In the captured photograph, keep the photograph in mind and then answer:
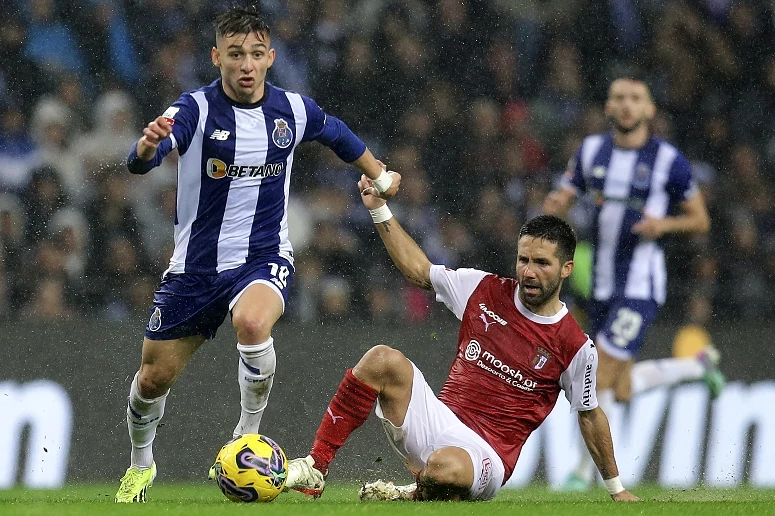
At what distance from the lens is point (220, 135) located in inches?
240

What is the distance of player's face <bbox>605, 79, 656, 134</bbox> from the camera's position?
28.5ft

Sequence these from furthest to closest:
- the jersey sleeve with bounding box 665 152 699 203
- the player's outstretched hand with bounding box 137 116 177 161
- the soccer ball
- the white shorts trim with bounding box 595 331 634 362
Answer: the jersey sleeve with bounding box 665 152 699 203 < the white shorts trim with bounding box 595 331 634 362 < the player's outstretched hand with bounding box 137 116 177 161 < the soccer ball

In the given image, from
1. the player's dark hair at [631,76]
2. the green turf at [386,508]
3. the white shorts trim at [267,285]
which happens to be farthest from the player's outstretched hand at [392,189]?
the player's dark hair at [631,76]

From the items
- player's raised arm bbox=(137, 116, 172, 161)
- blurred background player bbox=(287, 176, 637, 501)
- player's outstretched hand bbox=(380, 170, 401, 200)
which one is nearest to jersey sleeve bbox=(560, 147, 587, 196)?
player's outstretched hand bbox=(380, 170, 401, 200)

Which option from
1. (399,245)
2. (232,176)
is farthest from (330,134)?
(399,245)

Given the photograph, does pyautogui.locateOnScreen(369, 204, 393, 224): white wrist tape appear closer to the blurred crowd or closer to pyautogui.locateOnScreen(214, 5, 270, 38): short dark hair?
pyautogui.locateOnScreen(214, 5, 270, 38): short dark hair

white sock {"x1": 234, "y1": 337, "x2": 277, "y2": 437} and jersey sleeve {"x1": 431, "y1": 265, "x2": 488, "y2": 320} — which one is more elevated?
jersey sleeve {"x1": 431, "y1": 265, "x2": 488, "y2": 320}

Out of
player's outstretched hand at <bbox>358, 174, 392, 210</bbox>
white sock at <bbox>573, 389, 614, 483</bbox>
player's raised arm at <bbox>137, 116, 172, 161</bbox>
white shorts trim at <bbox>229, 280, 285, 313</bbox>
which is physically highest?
player's raised arm at <bbox>137, 116, 172, 161</bbox>

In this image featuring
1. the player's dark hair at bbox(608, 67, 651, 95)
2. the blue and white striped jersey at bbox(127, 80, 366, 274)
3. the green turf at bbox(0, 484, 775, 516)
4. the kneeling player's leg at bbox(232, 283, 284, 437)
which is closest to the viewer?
the green turf at bbox(0, 484, 775, 516)

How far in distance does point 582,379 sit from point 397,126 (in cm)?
363

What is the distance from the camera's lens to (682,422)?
8422 mm

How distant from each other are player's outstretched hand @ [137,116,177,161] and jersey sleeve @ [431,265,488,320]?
1392mm

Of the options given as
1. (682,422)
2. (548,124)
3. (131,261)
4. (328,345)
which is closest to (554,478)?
(682,422)

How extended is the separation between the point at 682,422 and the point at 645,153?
169 cm
